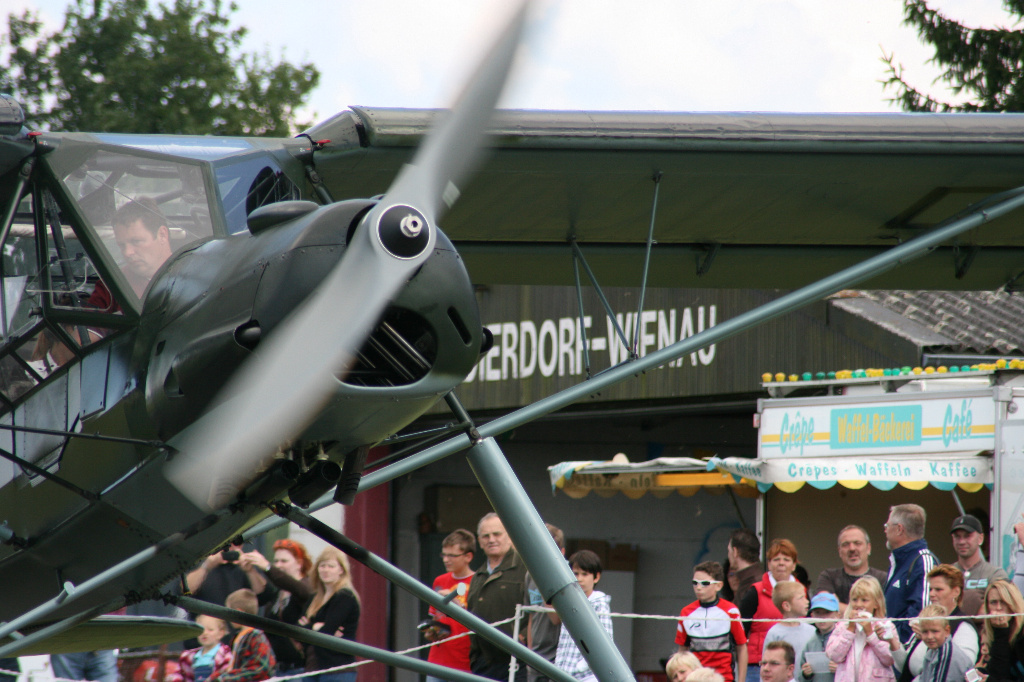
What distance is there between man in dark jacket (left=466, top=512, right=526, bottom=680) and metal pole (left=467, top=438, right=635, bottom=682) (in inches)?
87.2

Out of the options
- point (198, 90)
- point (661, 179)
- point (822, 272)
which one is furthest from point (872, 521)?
point (198, 90)

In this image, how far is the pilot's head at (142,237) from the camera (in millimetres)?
4008

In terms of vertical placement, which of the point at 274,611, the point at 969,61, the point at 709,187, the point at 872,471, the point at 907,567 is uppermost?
the point at 969,61

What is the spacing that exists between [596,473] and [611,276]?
153 inches

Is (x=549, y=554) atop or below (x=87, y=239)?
below

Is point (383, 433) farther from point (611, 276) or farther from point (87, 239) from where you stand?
point (611, 276)

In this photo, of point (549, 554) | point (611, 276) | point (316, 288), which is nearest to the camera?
point (316, 288)

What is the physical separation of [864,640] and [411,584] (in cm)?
300

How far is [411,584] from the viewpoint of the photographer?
4820 mm

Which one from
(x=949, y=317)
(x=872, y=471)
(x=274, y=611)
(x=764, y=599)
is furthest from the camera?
(x=949, y=317)

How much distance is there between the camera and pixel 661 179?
5.92 m

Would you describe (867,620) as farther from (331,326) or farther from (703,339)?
(331,326)

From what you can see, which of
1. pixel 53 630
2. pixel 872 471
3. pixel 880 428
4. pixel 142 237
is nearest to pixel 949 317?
pixel 880 428

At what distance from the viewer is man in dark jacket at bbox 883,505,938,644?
283 inches
